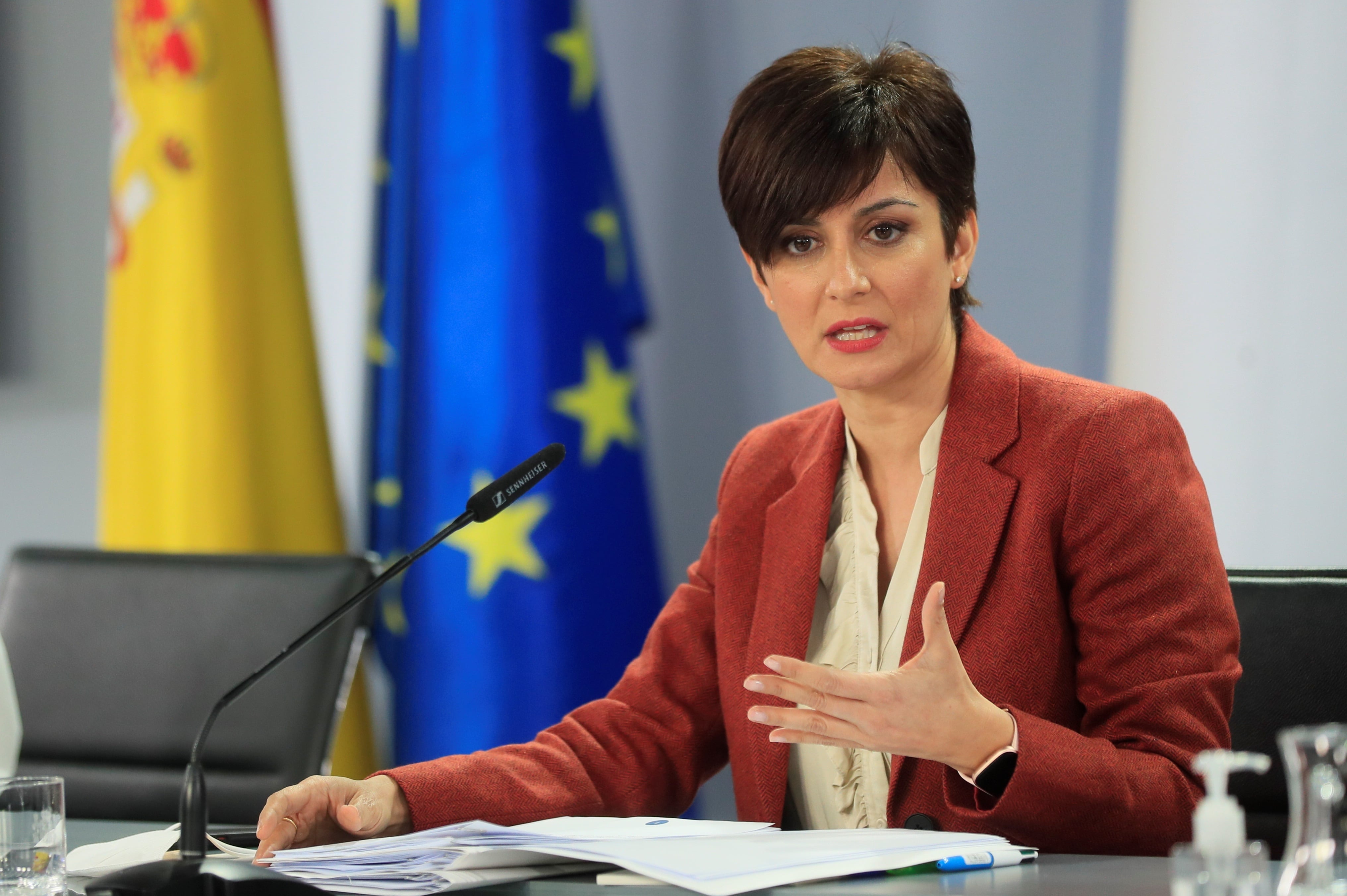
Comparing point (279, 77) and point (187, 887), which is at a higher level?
point (279, 77)

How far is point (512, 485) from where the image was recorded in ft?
3.91

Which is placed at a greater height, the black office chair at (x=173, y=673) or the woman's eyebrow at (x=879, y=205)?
the woman's eyebrow at (x=879, y=205)

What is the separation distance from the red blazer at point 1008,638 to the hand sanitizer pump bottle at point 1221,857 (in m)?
0.41

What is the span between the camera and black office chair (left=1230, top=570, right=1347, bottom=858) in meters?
1.35

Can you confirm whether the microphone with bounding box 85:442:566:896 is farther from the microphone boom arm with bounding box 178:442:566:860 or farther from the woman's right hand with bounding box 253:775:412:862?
the woman's right hand with bounding box 253:775:412:862

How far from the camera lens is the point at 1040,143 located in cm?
240

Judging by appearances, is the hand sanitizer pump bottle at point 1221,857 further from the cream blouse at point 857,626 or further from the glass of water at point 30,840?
the glass of water at point 30,840

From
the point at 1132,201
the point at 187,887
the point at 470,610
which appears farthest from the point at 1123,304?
the point at 187,887

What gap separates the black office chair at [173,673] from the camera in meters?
1.63

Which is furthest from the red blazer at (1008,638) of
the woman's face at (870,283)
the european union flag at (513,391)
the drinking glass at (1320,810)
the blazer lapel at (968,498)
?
the european union flag at (513,391)

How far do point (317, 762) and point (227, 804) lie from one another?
126mm

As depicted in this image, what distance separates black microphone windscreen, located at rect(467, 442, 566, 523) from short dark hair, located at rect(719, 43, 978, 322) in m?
0.41

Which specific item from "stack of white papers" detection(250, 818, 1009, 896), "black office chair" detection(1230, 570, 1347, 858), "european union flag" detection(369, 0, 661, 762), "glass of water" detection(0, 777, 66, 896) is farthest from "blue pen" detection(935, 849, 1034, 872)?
"european union flag" detection(369, 0, 661, 762)

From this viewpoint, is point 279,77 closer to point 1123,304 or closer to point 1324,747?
point 1123,304
